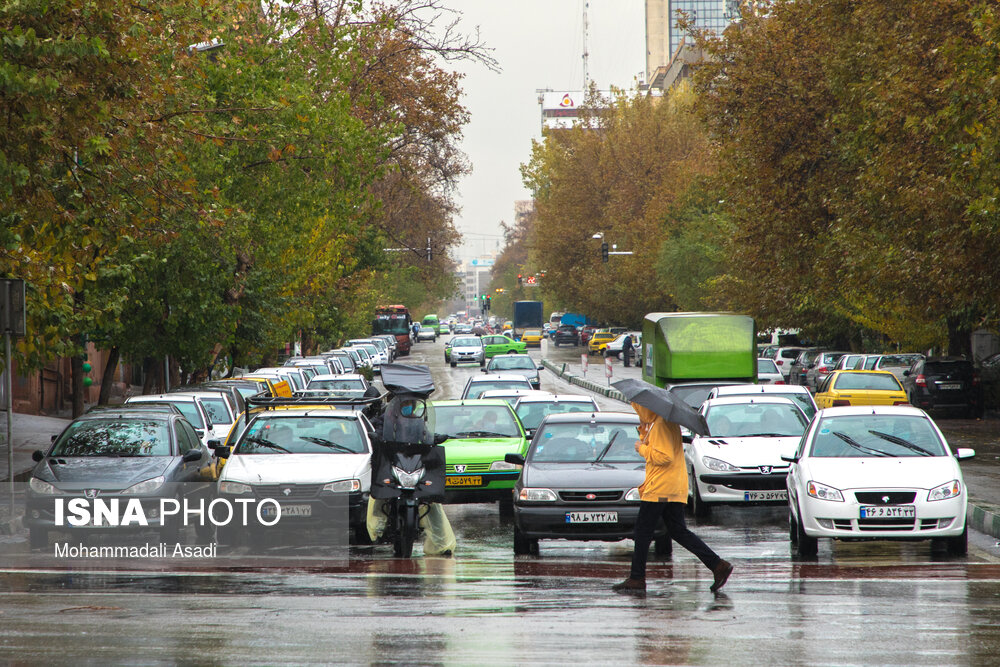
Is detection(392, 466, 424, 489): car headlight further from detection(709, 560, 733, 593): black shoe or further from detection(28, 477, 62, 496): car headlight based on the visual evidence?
detection(28, 477, 62, 496): car headlight

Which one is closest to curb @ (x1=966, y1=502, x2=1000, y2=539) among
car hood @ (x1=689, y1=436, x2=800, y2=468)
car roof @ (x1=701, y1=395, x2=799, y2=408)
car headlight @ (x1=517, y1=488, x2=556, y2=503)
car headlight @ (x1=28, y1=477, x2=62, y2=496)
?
car hood @ (x1=689, y1=436, x2=800, y2=468)

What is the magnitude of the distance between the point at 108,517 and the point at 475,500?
15.3 feet

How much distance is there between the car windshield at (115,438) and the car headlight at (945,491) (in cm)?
858

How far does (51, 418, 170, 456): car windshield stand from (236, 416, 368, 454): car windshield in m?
1.13

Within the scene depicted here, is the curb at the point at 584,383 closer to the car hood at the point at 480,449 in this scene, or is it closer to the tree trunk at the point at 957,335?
the tree trunk at the point at 957,335

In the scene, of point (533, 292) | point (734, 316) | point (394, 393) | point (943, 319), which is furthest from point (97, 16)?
point (533, 292)

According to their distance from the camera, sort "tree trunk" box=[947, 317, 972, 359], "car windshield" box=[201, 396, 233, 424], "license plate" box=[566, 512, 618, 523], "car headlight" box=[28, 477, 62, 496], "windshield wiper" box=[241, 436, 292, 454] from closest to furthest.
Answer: "license plate" box=[566, 512, 618, 523]
"car headlight" box=[28, 477, 62, 496]
"windshield wiper" box=[241, 436, 292, 454]
"car windshield" box=[201, 396, 233, 424]
"tree trunk" box=[947, 317, 972, 359]

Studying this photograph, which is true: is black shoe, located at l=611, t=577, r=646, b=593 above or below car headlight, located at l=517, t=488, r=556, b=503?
below

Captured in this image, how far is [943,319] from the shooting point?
122 feet

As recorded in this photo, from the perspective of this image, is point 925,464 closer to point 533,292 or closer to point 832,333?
point 832,333

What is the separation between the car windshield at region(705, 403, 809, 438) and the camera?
54.1 feet

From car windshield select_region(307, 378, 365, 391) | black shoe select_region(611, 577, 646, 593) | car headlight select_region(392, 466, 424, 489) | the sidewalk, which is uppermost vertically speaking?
car headlight select_region(392, 466, 424, 489)

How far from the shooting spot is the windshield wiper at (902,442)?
1282 cm

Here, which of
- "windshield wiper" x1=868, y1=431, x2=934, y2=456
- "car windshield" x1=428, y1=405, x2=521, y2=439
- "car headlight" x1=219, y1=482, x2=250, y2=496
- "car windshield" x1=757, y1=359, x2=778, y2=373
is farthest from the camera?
"car windshield" x1=757, y1=359, x2=778, y2=373
